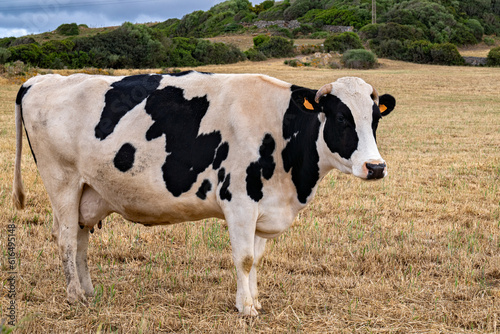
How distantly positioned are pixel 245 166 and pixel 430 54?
61264 millimetres

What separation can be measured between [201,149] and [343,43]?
61.9 meters

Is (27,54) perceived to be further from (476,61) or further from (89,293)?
(476,61)

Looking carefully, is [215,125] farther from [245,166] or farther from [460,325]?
[460,325]

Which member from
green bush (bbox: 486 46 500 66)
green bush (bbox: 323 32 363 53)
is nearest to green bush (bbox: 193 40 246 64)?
green bush (bbox: 323 32 363 53)

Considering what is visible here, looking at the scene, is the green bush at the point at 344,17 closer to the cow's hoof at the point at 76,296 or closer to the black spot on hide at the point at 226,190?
the black spot on hide at the point at 226,190

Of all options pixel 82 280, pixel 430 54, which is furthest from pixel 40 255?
pixel 430 54

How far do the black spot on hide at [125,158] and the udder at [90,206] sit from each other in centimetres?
55

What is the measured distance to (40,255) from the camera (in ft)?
18.0

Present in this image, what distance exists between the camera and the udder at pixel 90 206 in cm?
476

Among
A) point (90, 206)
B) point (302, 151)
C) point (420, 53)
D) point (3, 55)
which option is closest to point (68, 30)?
point (3, 55)

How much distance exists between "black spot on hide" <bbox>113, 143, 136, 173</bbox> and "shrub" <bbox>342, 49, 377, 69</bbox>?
50.1 metres

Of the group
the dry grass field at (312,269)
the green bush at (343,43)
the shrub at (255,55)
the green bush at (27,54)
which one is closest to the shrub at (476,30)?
the green bush at (343,43)

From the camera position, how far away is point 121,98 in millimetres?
4594

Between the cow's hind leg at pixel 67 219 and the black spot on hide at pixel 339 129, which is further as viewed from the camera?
the cow's hind leg at pixel 67 219
